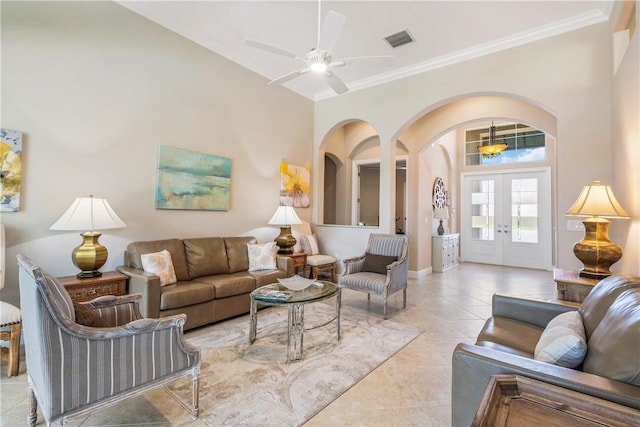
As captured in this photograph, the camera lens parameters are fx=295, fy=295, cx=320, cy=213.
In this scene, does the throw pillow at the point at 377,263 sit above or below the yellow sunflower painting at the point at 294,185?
below

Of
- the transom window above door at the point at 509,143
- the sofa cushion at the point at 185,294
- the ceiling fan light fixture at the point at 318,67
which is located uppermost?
the transom window above door at the point at 509,143

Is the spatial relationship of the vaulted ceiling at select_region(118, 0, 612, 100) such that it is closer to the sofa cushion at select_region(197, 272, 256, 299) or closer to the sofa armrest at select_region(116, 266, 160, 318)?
the sofa cushion at select_region(197, 272, 256, 299)

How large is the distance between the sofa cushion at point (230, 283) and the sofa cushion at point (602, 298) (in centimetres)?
304

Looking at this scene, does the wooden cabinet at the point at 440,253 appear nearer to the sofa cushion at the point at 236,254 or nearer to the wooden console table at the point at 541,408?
the sofa cushion at the point at 236,254

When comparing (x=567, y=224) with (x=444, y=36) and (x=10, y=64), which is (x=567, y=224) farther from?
(x=10, y=64)

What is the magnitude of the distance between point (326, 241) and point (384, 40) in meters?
3.45

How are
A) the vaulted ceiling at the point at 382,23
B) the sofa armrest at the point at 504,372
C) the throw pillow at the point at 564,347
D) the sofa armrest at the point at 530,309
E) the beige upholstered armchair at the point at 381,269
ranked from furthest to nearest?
1. the beige upholstered armchair at the point at 381,269
2. the vaulted ceiling at the point at 382,23
3. the sofa armrest at the point at 530,309
4. the throw pillow at the point at 564,347
5. the sofa armrest at the point at 504,372

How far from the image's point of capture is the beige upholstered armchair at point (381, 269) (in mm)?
3637

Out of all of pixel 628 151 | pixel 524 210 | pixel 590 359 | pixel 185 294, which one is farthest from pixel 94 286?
pixel 524 210

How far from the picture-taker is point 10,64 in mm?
2680

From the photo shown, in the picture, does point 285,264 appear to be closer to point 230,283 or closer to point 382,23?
point 230,283

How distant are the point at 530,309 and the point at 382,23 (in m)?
3.43

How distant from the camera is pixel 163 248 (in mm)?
3422

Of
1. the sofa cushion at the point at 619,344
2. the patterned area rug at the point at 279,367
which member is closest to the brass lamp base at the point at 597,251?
the sofa cushion at the point at 619,344
